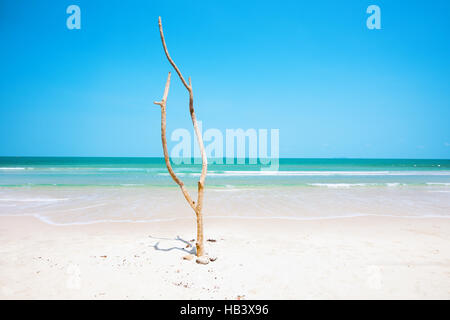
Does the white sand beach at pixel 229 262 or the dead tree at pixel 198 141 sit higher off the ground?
the dead tree at pixel 198 141

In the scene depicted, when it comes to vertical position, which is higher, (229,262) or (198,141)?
(198,141)

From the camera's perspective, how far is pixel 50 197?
1194 cm

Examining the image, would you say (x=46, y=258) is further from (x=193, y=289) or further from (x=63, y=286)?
(x=193, y=289)

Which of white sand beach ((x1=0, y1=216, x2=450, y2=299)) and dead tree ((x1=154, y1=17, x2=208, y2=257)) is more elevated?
dead tree ((x1=154, y1=17, x2=208, y2=257))

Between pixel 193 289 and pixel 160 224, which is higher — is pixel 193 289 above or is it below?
above

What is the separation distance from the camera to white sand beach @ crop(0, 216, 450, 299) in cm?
357

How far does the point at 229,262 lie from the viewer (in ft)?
14.9

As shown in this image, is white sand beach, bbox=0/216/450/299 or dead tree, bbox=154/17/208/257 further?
dead tree, bbox=154/17/208/257

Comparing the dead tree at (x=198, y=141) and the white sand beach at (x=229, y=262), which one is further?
the dead tree at (x=198, y=141)

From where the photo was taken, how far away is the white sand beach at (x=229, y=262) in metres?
3.57
